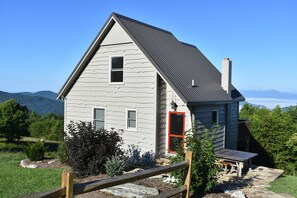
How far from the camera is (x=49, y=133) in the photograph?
32438mm

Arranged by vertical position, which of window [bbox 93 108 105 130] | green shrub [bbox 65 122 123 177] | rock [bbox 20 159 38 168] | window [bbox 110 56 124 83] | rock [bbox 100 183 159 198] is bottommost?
rock [bbox 20 159 38 168]

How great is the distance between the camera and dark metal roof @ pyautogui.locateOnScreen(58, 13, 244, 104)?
13969 millimetres

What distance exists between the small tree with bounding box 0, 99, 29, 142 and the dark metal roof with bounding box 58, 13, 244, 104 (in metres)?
9.93

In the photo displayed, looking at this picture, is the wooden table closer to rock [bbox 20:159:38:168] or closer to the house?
the house

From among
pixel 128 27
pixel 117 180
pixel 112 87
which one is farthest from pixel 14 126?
pixel 117 180

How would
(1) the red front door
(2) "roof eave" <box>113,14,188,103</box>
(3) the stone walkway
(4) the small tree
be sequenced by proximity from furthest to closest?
(4) the small tree, (1) the red front door, (2) "roof eave" <box>113,14,188,103</box>, (3) the stone walkway

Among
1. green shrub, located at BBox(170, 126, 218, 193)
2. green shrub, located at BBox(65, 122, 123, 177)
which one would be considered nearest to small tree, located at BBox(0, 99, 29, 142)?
green shrub, located at BBox(65, 122, 123, 177)

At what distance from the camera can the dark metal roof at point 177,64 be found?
1397cm

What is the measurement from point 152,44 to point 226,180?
23.8ft

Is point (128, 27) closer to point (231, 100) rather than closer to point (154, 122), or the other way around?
point (154, 122)

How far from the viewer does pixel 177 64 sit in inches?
615

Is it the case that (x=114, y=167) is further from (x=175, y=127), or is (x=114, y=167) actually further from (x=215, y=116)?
(x=215, y=116)

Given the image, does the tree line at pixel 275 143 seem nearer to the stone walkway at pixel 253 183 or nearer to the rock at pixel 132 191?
the stone walkway at pixel 253 183

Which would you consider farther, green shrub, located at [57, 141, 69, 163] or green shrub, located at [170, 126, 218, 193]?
green shrub, located at [57, 141, 69, 163]
